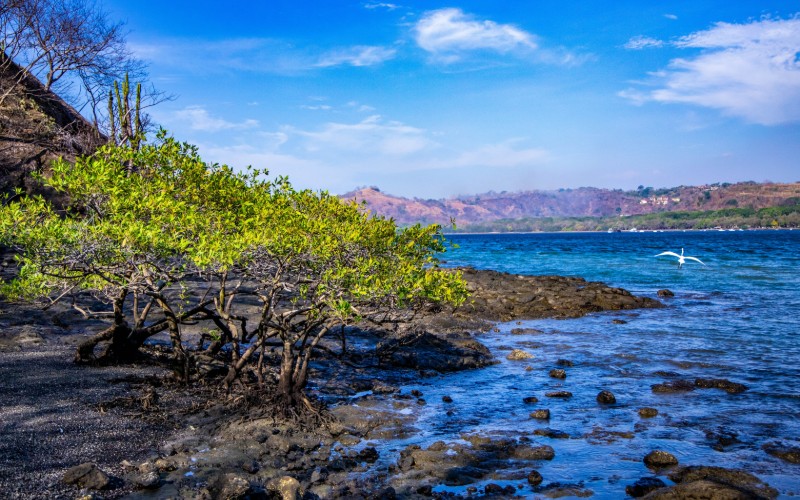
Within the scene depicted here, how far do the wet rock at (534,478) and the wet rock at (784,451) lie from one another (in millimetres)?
6053

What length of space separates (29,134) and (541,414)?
40488 mm

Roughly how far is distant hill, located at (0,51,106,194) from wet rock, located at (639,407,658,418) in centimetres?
3703

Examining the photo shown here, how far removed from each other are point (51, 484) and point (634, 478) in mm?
11093

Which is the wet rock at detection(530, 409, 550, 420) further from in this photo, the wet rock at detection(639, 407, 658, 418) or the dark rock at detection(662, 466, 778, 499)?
the dark rock at detection(662, 466, 778, 499)

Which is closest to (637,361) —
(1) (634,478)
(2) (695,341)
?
(2) (695,341)

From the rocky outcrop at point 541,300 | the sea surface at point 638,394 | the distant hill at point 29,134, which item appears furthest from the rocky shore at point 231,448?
the distant hill at point 29,134

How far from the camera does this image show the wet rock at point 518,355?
23.7 m

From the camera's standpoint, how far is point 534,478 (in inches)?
465

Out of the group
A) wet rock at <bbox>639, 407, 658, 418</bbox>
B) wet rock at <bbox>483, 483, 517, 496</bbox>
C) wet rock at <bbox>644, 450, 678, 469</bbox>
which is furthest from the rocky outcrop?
wet rock at <bbox>483, 483, 517, 496</bbox>

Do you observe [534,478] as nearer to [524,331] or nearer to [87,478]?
[87,478]

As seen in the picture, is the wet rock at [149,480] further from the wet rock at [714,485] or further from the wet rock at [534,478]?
the wet rock at [714,485]

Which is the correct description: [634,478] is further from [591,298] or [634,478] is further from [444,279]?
[591,298]

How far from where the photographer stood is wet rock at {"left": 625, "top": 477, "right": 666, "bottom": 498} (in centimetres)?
1137

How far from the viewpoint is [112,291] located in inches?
614
